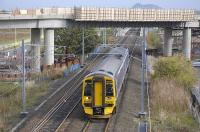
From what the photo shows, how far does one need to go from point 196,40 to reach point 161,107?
8023cm

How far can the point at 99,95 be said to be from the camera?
27.1 meters

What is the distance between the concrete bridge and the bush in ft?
64.0

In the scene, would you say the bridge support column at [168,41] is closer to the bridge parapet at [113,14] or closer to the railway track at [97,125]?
the bridge parapet at [113,14]

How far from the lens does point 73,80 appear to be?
1854 inches

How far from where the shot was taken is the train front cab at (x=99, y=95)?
2698 cm

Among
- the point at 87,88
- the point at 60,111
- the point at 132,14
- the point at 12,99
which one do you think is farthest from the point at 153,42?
the point at 87,88

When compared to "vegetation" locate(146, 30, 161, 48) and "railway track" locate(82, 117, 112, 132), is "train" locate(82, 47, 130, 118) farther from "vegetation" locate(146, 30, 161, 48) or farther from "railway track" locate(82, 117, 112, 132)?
"vegetation" locate(146, 30, 161, 48)

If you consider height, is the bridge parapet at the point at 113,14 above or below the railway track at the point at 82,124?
above

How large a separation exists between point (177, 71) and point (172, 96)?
960 cm

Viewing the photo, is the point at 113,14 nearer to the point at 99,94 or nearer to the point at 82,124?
the point at 99,94

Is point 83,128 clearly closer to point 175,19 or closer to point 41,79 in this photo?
point 41,79

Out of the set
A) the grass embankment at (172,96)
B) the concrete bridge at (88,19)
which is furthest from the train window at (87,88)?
the concrete bridge at (88,19)

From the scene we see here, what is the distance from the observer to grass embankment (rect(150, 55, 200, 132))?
2843cm

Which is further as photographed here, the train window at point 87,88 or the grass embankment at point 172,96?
the grass embankment at point 172,96
